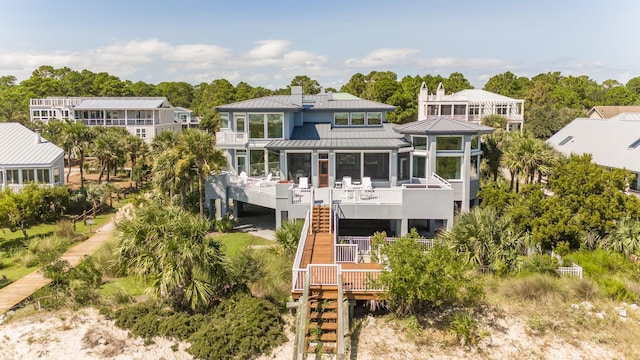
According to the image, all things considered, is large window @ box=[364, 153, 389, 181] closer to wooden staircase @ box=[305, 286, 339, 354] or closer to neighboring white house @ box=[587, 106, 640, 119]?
wooden staircase @ box=[305, 286, 339, 354]

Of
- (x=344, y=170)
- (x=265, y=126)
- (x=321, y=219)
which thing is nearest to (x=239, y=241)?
(x=321, y=219)

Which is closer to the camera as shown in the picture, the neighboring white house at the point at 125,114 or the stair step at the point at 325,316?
the stair step at the point at 325,316

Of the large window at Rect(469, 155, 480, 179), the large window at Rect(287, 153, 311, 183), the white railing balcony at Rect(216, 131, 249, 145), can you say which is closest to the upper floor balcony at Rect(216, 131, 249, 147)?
the white railing balcony at Rect(216, 131, 249, 145)

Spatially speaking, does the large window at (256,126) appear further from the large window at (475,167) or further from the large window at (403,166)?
the large window at (475,167)

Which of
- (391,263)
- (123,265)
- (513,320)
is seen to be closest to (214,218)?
(123,265)

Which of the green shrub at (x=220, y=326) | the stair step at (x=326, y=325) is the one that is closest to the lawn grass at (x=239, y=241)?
the green shrub at (x=220, y=326)
